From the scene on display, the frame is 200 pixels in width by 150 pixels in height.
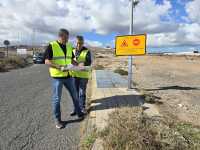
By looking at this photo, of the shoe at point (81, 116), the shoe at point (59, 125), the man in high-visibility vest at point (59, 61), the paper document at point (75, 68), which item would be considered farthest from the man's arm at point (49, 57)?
the shoe at point (81, 116)

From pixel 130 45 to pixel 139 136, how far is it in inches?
278

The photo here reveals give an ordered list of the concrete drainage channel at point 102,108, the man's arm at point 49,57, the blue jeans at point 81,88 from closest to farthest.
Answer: the concrete drainage channel at point 102,108, the man's arm at point 49,57, the blue jeans at point 81,88

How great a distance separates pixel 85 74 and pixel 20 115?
1880 millimetres

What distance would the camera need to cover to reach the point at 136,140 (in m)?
4.07

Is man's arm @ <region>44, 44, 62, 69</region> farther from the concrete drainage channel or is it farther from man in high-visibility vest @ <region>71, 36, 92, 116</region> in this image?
the concrete drainage channel

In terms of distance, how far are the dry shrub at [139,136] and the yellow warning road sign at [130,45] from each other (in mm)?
5921

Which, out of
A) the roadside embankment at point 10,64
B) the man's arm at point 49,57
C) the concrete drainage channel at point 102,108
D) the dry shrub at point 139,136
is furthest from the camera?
the roadside embankment at point 10,64

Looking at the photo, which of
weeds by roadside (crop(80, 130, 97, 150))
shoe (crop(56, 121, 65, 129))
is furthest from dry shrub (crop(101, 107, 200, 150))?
shoe (crop(56, 121, 65, 129))

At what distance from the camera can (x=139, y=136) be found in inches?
164

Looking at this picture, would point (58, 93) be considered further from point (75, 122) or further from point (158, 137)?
point (158, 137)

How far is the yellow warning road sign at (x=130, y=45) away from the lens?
35.4 ft

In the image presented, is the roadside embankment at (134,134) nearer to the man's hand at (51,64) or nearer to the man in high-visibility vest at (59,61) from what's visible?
the man in high-visibility vest at (59,61)

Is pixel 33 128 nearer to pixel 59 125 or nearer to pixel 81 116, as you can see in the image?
pixel 59 125

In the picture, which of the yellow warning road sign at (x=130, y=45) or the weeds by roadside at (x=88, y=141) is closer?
the weeds by roadside at (x=88, y=141)
